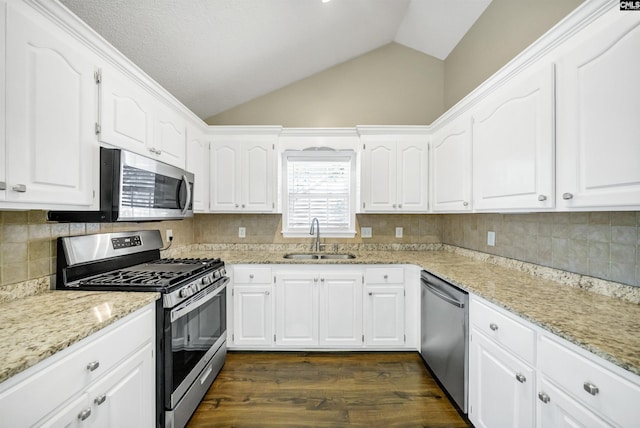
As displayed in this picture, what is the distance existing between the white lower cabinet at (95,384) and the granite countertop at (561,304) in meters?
1.77

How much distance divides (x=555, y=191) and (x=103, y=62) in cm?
246

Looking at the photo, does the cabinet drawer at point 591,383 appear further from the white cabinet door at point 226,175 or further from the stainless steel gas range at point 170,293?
the white cabinet door at point 226,175

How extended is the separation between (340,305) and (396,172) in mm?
1462

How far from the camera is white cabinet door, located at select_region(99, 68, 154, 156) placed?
4.84ft

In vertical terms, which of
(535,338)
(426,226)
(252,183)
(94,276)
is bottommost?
(535,338)

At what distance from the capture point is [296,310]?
2498mm

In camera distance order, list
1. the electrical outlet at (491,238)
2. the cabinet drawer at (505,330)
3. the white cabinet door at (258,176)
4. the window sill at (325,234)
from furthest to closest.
A: 1. the window sill at (325,234)
2. the white cabinet door at (258,176)
3. the electrical outlet at (491,238)
4. the cabinet drawer at (505,330)

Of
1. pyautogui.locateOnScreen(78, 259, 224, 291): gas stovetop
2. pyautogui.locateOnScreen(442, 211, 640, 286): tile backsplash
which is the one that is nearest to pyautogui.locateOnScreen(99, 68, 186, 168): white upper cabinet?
pyautogui.locateOnScreen(78, 259, 224, 291): gas stovetop

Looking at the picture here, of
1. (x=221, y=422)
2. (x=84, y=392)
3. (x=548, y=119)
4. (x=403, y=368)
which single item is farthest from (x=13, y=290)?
(x=548, y=119)

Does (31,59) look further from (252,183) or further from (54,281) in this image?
(252,183)

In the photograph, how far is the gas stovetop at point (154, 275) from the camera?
152 cm

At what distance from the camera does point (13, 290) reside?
4.34 ft

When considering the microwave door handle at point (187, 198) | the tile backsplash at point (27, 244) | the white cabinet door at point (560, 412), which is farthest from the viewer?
the microwave door handle at point (187, 198)

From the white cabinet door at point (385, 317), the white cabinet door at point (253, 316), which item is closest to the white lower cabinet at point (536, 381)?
the white cabinet door at point (385, 317)
